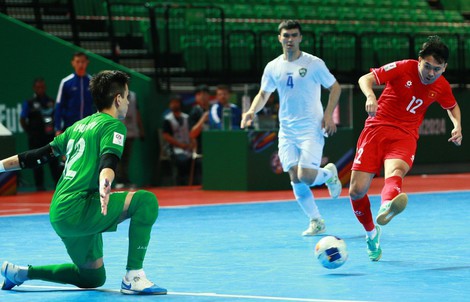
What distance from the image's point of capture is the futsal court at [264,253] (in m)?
7.77

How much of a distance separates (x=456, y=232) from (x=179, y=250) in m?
3.40

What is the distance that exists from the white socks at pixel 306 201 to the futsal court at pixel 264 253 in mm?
311

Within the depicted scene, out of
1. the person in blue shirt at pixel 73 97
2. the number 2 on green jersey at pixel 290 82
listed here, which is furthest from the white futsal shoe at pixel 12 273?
the person in blue shirt at pixel 73 97

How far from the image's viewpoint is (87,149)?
7.57 meters

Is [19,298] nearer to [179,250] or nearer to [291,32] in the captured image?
[179,250]

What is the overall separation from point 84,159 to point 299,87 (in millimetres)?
5225

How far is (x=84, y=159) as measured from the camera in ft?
24.8

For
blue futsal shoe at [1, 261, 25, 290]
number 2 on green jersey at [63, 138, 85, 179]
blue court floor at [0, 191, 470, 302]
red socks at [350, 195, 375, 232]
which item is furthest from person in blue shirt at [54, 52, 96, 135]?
number 2 on green jersey at [63, 138, 85, 179]

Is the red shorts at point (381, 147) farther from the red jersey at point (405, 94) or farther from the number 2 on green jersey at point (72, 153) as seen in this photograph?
the number 2 on green jersey at point (72, 153)

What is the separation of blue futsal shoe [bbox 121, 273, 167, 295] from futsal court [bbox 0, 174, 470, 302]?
2.7 inches

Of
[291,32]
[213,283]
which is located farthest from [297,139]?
[213,283]

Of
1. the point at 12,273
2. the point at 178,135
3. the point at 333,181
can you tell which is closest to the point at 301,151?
the point at 333,181

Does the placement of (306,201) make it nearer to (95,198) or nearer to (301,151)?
(301,151)

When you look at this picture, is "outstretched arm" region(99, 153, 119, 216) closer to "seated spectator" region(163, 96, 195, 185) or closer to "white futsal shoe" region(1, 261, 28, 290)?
"white futsal shoe" region(1, 261, 28, 290)
